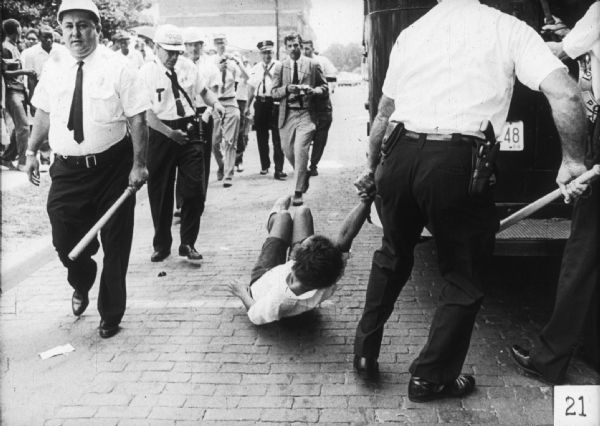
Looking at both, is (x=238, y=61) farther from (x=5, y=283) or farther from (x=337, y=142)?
(x=5, y=283)

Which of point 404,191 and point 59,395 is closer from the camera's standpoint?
point 404,191

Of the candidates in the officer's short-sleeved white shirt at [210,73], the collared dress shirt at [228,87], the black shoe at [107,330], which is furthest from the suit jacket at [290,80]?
the black shoe at [107,330]

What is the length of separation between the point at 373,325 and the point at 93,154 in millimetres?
2094

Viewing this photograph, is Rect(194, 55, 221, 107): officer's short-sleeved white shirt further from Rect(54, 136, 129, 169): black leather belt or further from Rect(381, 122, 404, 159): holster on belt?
Rect(381, 122, 404, 159): holster on belt

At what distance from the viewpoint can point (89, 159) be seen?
4.07 m

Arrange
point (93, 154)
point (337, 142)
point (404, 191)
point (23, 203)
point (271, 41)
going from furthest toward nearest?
1. point (337, 142)
2. point (271, 41)
3. point (23, 203)
4. point (93, 154)
5. point (404, 191)

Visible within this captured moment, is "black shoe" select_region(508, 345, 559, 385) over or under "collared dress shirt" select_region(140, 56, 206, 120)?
under

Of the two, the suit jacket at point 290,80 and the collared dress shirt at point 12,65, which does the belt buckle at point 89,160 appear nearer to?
the suit jacket at point 290,80

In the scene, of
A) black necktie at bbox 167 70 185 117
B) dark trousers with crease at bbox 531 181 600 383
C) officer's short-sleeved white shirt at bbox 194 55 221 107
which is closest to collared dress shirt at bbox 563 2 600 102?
dark trousers with crease at bbox 531 181 600 383

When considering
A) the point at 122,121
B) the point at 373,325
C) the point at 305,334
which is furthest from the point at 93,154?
the point at 373,325

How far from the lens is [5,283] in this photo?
Result: 5219 mm

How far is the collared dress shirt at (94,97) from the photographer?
4.02 m

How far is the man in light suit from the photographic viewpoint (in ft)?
26.1

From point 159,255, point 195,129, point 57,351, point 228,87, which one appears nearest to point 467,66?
point 57,351
